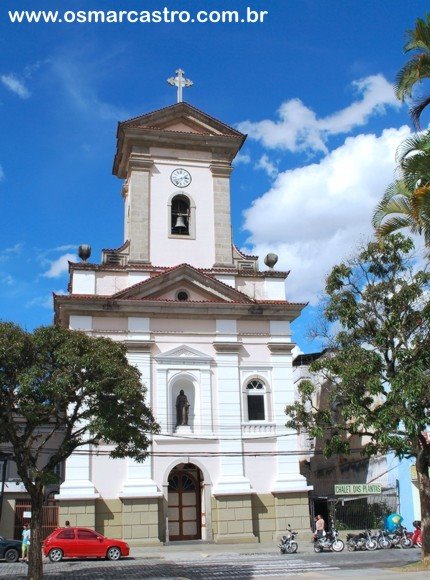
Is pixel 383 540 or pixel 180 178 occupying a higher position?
pixel 180 178

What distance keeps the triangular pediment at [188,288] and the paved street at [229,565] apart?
10.5m

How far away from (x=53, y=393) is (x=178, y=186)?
1847 cm

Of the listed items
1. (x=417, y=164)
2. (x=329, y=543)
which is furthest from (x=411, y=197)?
(x=329, y=543)

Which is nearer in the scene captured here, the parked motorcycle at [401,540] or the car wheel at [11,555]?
the car wheel at [11,555]

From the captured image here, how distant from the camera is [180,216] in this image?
33688 millimetres

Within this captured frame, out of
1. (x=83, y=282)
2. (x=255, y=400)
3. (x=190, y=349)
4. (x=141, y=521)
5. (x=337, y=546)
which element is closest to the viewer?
(x=337, y=546)

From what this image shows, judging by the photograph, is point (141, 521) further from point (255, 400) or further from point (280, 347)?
point (280, 347)

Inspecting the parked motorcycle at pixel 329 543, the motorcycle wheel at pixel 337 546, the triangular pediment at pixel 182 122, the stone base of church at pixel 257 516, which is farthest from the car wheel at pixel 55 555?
the triangular pediment at pixel 182 122

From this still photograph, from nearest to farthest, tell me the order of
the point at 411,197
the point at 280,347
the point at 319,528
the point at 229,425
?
the point at 411,197 < the point at 319,528 < the point at 229,425 < the point at 280,347

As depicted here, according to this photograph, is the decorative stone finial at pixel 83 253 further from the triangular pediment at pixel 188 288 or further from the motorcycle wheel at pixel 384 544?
the motorcycle wheel at pixel 384 544

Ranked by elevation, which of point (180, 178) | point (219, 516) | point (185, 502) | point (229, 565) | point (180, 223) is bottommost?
point (229, 565)

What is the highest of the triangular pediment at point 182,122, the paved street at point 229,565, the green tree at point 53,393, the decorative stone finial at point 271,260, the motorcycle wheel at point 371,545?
the triangular pediment at point 182,122

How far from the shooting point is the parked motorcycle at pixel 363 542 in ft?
84.9

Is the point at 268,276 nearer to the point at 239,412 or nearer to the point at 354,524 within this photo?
the point at 239,412
